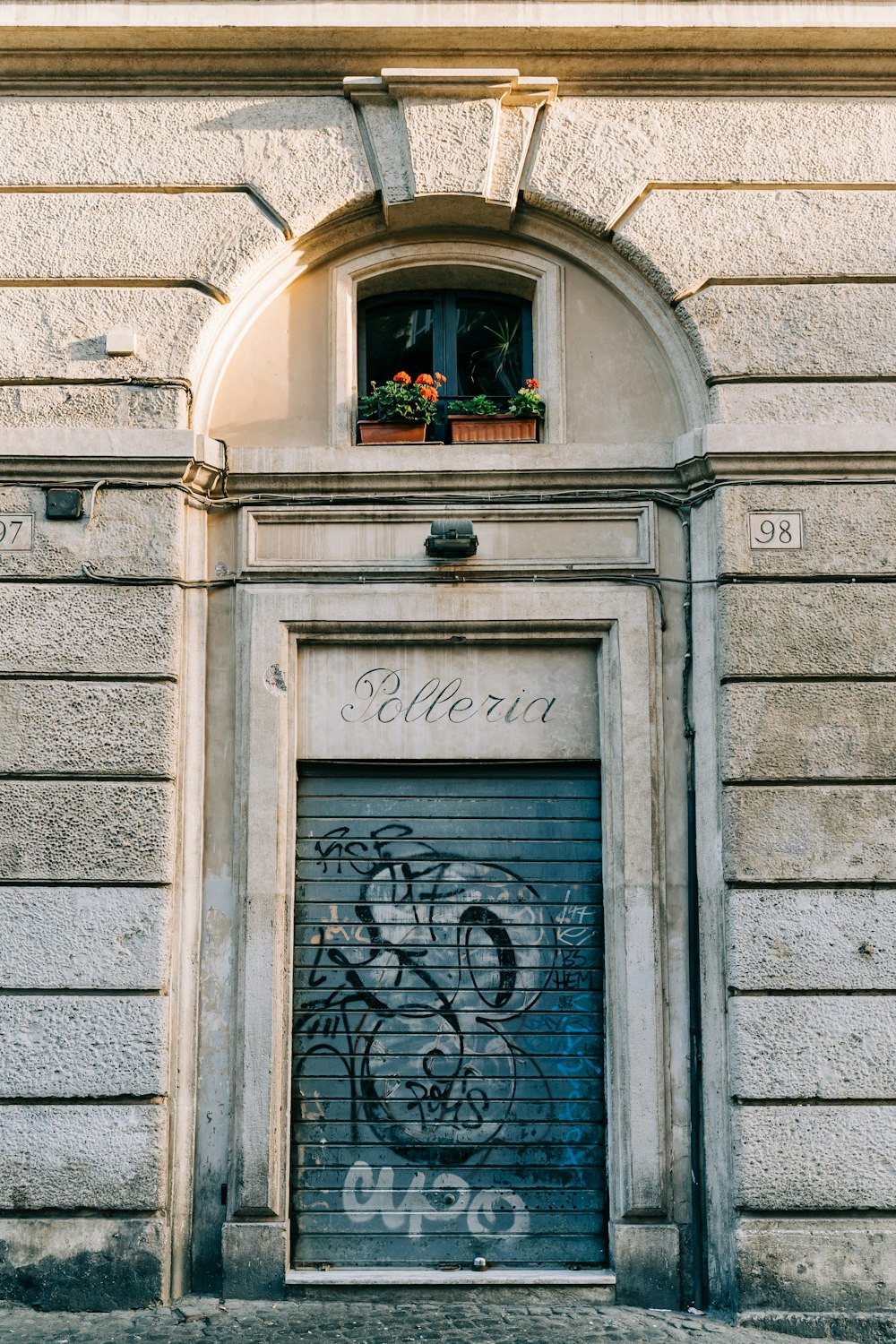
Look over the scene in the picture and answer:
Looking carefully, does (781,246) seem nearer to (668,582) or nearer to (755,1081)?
(668,582)

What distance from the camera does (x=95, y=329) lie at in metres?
7.03

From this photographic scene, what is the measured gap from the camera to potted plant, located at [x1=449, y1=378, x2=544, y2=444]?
7.20m

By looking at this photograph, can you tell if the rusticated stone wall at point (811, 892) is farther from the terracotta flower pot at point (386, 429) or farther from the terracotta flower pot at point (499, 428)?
the terracotta flower pot at point (386, 429)

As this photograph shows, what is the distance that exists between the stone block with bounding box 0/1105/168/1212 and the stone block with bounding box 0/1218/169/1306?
98mm

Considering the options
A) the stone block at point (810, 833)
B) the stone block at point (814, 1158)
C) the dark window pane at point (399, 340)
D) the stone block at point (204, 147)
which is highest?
the stone block at point (204, 147)

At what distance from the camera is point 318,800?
23.0ft

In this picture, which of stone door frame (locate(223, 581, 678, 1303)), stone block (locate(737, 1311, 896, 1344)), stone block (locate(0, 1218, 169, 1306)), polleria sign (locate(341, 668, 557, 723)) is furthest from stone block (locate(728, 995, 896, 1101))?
stone block (locate(0, 1218, 169, 1306))

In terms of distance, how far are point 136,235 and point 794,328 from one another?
3690 mm

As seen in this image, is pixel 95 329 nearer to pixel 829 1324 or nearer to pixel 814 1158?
pixel 814 1158

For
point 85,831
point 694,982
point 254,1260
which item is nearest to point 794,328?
point 694,982

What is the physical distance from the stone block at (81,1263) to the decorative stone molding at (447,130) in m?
5.63

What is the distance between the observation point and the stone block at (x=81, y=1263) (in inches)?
245

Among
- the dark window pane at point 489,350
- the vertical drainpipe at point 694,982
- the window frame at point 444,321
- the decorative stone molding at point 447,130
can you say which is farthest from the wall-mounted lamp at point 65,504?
the vertical drainpipe at point 694,982

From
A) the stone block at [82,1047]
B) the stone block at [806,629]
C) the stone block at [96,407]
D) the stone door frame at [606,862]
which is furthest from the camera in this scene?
the stone block at [96,407]
